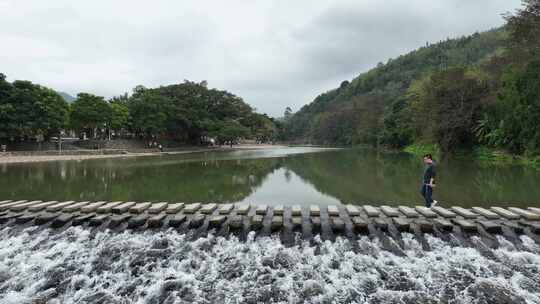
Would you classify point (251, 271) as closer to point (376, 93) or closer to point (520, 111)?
point (520, 111)

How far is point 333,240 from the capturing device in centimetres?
520

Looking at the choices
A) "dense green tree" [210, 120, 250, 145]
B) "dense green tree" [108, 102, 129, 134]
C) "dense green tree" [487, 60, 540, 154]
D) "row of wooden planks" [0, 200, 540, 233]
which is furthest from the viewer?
"dense green tree" [210, 120, 250, 145]

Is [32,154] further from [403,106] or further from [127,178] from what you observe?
[403,106]

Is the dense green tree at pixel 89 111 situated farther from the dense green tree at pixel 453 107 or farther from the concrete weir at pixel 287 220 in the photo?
the dense green tree at pixel 453 107

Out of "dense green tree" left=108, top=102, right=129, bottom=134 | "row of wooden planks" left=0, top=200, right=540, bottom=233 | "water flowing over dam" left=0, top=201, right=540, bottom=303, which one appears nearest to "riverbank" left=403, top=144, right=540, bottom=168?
"row of wooden planks" left=0, top=200, right=540, bottom=233

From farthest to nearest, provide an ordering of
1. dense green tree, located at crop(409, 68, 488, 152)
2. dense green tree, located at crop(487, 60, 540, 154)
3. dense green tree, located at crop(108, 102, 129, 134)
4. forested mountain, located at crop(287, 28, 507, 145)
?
forested mountain, located at crop(287, 28, 507, 145) → dense green tree, located at crop(108, 102, 129, 134) → dense green tree, located at crop(409, 68, 488, 152) → dense green tree, located at crop(487, 60, 540, 154)

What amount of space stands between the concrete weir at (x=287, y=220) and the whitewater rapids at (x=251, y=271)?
313 mm

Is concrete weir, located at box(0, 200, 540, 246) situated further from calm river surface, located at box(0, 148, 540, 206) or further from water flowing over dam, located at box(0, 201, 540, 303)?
calm river surface, located at box(0, 148, 540, 206)

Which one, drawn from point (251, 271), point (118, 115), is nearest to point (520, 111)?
point (251, 271)

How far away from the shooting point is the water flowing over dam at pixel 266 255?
391 centimetres

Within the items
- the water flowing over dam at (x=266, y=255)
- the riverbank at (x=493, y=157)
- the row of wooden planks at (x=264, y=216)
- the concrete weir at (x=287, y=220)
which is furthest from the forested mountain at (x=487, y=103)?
the concrete weir at (x=287, y=220)

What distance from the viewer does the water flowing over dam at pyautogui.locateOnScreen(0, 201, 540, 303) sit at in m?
3.91

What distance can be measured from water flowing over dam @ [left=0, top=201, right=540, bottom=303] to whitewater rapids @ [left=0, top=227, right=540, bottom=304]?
0.06ft

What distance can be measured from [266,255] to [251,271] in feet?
1.59
